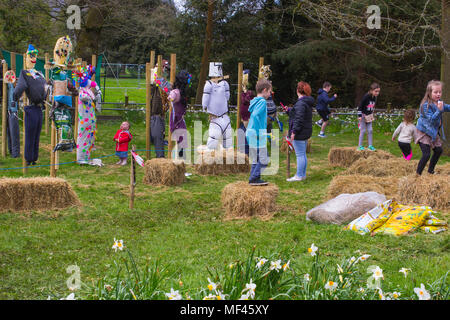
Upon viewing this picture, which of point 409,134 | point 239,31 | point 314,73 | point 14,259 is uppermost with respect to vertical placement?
point 239,31

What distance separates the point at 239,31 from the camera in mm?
24094

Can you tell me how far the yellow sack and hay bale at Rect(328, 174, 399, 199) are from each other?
134cm

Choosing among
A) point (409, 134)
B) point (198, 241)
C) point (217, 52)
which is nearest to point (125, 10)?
point (217, 52)

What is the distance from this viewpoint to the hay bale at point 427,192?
6.93 metres

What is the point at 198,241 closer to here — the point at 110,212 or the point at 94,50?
the point at 110,212

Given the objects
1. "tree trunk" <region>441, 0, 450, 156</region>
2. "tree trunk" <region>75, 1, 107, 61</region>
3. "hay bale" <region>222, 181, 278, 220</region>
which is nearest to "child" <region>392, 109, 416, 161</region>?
"tree trunk" <region>441, 0, 450, 156</region>

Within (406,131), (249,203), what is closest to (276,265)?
(249,203)

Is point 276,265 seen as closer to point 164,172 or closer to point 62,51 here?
point 164,172

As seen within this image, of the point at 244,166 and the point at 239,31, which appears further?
the point at 239,31

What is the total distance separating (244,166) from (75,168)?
3306 millimetres

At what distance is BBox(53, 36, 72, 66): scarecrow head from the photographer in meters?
8.94

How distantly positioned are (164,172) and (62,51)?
9.02 ft
